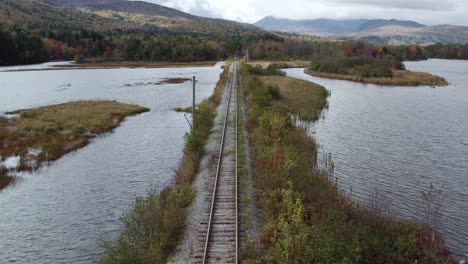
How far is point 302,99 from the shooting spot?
213 feet

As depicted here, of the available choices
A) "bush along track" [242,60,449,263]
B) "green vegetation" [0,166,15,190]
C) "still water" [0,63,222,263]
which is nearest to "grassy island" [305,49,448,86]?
"still water" [0,63,222,263]

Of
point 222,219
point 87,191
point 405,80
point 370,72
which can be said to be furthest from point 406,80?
point 222,219

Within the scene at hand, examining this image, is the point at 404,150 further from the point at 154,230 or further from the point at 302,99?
the point at 302,99

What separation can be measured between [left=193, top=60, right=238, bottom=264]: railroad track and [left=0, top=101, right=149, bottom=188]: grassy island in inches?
638

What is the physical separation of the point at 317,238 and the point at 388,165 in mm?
19647

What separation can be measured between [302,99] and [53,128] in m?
35.8

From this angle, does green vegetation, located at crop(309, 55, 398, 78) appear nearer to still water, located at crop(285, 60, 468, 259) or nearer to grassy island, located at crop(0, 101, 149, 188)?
still water, located at crop(285, 60, 468, 259)

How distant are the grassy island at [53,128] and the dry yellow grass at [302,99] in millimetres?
21416

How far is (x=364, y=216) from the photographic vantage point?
1875cm

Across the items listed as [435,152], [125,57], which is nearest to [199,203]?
[435,152]

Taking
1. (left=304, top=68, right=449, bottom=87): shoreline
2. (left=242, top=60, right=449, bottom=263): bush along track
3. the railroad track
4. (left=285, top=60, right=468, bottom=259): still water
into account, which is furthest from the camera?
(left=304, top=68, right=449, bottom=87): shoreline

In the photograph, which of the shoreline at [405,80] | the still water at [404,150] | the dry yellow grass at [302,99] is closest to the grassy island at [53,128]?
the dry yellow grass at [302,99]

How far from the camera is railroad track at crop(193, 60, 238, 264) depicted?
16.5m

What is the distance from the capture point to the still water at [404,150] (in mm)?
25016
